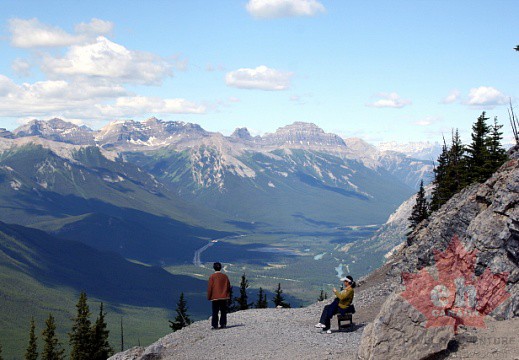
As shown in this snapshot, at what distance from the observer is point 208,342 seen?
3109cm

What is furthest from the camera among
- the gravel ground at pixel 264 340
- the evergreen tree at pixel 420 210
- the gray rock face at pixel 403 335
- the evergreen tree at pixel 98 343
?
the evergreen tree at pixel 420 210

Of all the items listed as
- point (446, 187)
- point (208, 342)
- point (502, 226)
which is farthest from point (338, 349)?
point (446, 187)

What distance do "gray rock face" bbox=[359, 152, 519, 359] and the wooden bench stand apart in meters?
5.16

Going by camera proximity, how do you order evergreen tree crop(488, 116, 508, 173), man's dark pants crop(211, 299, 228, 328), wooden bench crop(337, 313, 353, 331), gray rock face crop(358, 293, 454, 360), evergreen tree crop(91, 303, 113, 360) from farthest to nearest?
evergreen tree crop(91, 303, 113, 360), evergreen tree crop(488, 116, 508, 173), man's dark pants crop(211, 299, 228, 328), wooden bench crop(337, 313, 353, 331), gray rock face crop(358, 293, 454, 360)

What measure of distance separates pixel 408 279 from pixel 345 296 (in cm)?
689

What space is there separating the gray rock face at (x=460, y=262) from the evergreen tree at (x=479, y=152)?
2.34 metres

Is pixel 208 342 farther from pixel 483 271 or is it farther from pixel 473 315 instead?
pixel 483 271

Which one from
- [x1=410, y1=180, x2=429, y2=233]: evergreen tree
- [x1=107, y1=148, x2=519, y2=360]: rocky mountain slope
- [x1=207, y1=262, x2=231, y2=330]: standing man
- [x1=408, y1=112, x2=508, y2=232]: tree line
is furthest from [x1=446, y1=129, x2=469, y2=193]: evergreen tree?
[x1=207, y1=262, x2=231, y2=330]: standing man

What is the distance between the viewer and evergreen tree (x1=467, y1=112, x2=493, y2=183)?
57.3 meters

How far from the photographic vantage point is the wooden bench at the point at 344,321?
2973 cm

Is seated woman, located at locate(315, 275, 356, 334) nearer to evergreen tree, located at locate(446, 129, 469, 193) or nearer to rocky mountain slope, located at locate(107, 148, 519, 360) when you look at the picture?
rocky mountain slope, located at locate(107, 148, 519, 360)

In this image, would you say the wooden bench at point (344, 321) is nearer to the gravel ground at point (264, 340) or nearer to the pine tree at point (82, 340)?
the gravel ground at point (264, 340)

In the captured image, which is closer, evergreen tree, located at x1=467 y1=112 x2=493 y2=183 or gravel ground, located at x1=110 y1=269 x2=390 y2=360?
gravel ground, located at x1=110 y1=269 x2=390 y2=360

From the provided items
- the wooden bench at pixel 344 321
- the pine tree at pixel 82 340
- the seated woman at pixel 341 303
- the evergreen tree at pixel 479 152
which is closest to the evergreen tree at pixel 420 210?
the evergreen tree at pixel 479 152
